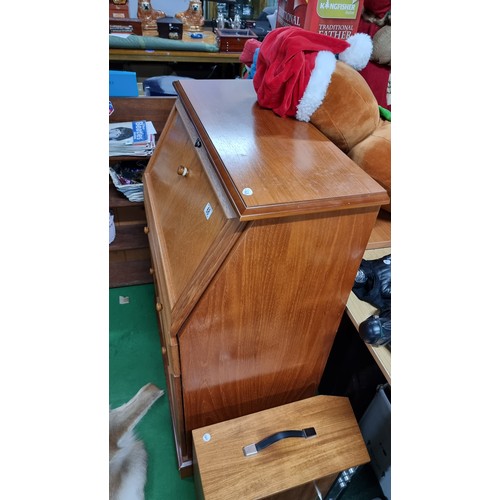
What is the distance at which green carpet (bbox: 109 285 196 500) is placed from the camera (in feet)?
4.50

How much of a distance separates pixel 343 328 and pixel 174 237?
81 cm

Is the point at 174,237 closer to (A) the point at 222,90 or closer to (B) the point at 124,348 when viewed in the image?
(A) the point at 222,90

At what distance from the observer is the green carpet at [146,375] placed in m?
1.37

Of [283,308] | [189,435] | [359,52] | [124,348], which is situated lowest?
[124,348]

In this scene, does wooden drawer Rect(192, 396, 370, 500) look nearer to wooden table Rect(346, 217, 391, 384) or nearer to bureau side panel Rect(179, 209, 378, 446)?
bureau side panel Rect(179, 209, 378, 446)

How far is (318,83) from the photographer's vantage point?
3.13 feet

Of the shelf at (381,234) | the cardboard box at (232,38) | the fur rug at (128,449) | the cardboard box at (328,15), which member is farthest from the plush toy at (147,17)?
→ the fur rug at (128,449)

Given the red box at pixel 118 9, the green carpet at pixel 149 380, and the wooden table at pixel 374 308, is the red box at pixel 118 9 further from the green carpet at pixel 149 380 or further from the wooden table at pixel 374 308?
the wooden table at pixel 374 308

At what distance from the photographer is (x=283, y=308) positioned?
0.93 metres

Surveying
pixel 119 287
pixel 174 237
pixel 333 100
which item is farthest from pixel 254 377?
pixel 119 287

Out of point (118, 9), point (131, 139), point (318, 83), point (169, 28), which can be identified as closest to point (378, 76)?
point (318, 83)

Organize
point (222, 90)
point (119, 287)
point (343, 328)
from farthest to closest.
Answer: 1. point (119, 287)
2. point (343, 328)
3. point (222, 90)

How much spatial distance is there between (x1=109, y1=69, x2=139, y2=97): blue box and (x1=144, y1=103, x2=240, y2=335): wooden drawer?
44 cm

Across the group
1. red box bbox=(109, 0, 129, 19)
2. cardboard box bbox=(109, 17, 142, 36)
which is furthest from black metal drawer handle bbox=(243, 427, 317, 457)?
red box bbox=(109, 0, 129, 19)
